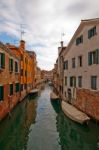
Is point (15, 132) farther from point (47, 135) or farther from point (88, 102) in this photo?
point (88, 102)

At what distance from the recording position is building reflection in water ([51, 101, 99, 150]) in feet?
46.0

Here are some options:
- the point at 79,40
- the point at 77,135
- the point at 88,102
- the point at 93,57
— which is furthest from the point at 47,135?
the point at 79,40

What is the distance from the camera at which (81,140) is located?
1521 cm

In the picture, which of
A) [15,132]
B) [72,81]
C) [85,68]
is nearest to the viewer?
[15,132]

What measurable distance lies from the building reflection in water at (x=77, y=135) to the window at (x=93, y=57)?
6258 millimetres

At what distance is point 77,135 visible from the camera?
648 inches

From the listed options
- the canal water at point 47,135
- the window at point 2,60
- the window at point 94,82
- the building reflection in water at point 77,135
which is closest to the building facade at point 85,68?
the window at point 94,82

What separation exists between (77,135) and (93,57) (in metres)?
8.27

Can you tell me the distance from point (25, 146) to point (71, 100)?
15.4 m

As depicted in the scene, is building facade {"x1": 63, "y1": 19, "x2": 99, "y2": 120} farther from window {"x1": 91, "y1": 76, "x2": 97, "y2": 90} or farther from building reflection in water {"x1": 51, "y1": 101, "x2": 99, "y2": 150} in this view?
building reflection in water {"x1": 51, "y1": 101, "x2": 99, "y2": 150}

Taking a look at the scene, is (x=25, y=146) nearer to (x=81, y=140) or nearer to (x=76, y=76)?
(x=81, y=140)

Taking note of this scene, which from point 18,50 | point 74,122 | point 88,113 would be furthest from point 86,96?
point 18,50

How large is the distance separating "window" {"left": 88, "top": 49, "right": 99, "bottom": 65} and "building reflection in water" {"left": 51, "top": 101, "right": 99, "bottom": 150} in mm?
6258

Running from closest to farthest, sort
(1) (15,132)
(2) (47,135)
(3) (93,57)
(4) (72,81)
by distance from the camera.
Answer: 1. (2) (47,135)
2. (1) (15,132)
3. (3) (93,57)
4. (4) (72,81)
